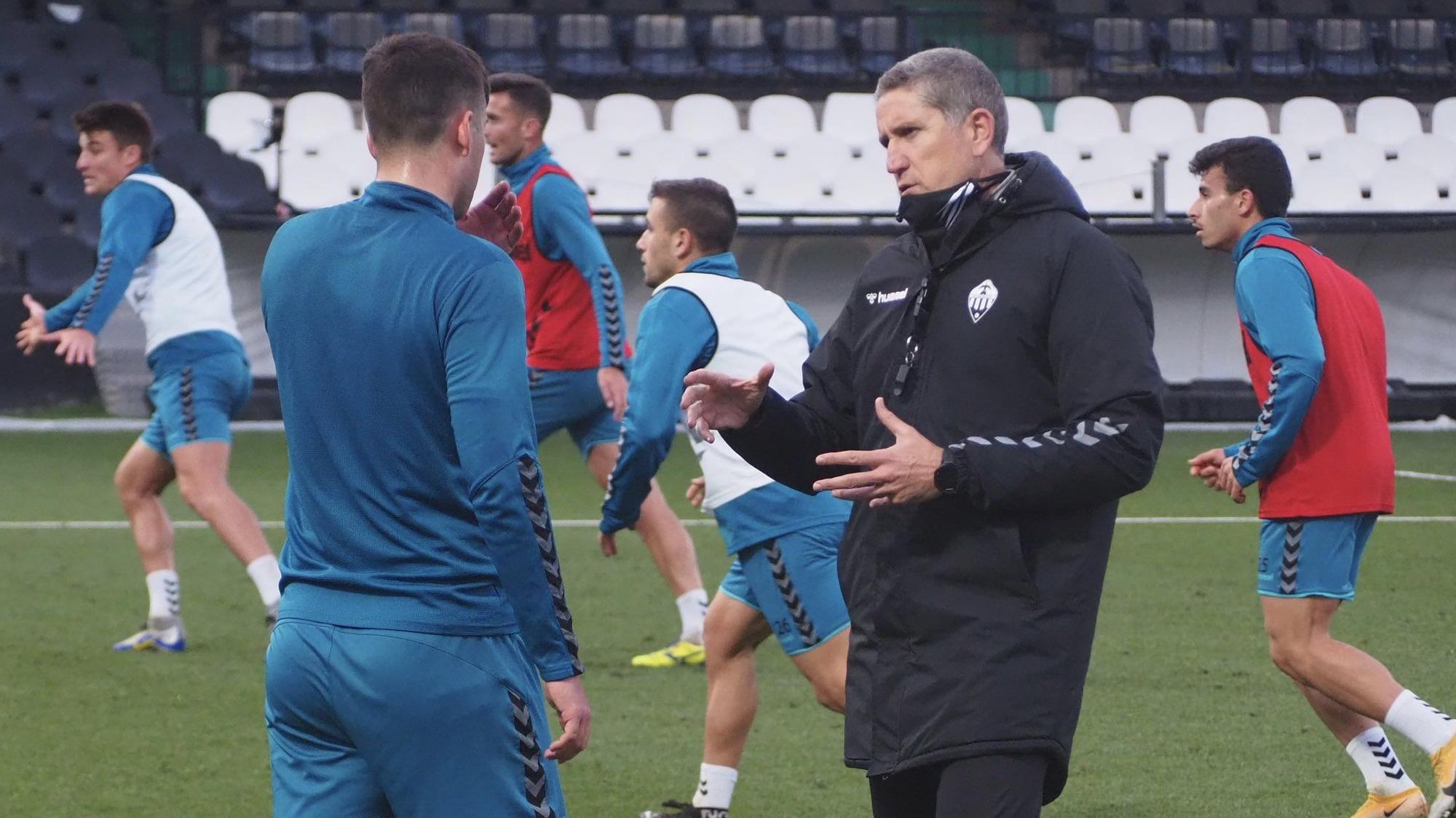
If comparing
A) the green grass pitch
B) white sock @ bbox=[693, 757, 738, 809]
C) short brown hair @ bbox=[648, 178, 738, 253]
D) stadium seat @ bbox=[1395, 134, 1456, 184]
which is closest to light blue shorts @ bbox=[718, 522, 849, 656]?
white sock @ bbox=[693, 757, 738, 809]

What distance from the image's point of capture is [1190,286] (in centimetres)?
1648

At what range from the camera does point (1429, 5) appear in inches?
888

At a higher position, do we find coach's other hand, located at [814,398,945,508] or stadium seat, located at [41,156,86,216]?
coach's other hand, located at [814,398,945,508]

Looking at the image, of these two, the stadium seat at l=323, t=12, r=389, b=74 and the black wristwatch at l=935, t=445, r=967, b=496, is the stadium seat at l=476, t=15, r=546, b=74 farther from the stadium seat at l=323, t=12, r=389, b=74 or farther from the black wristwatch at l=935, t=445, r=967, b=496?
the black wristwatch at l=935, t=445, r=967, b=496

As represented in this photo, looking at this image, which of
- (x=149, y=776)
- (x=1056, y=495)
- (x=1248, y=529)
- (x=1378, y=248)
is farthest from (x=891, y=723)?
(x=1378, y=248)

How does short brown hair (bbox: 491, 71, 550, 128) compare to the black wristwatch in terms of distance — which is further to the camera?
short brown hair (bbox: 491, 71, 550, 128)

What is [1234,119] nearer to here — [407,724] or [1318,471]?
[1318,471]

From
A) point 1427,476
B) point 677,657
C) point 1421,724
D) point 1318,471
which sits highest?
point 1318,471

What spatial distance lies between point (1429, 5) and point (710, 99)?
959 cm

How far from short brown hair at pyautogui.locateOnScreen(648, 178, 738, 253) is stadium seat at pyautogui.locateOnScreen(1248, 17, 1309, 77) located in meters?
16.7

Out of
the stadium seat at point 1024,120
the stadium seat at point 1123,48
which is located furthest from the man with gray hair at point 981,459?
the stadium seat at point 1123,48

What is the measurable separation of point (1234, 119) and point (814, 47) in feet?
15.2

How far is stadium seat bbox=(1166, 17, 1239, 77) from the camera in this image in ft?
68.0

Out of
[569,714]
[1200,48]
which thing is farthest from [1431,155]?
[569,714]
